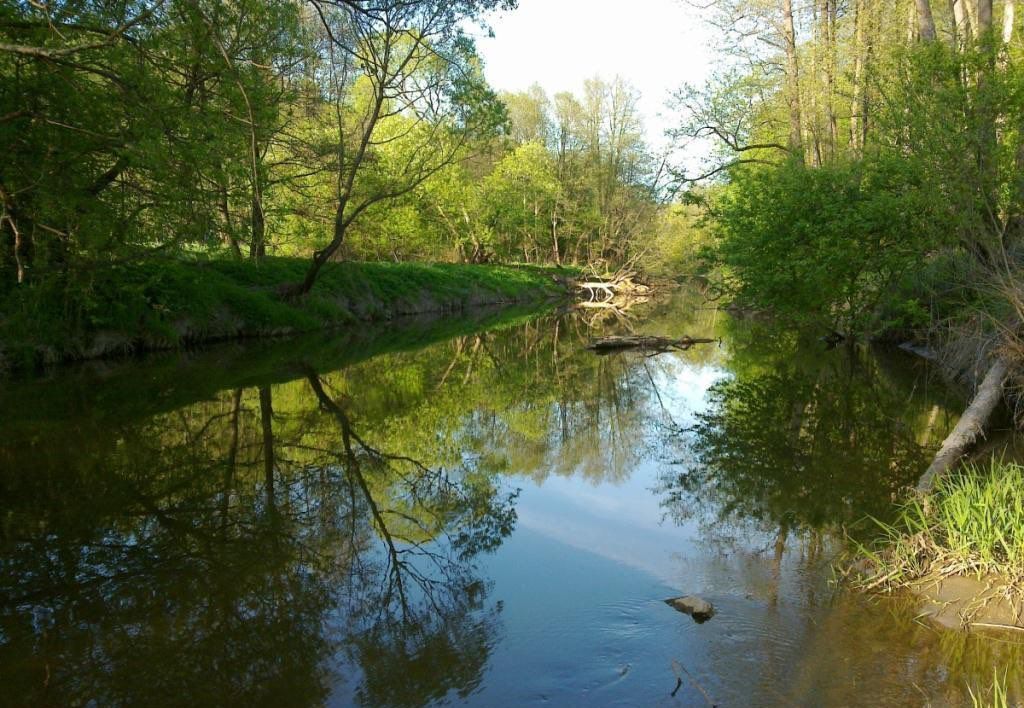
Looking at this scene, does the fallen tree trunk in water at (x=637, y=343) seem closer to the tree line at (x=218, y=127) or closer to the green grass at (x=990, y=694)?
the tree line at (x=218, y=127)

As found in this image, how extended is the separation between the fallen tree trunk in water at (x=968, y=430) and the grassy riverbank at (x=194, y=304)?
14.0 meters

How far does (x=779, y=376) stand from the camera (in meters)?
15.0

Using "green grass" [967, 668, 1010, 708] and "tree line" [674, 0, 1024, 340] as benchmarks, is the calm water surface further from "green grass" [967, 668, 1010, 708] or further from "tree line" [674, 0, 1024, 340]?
"tree line" [674, 0, 1024, 340]

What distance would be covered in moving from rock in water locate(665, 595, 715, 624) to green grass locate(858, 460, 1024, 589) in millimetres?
1193

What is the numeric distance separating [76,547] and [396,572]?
2.76 metres

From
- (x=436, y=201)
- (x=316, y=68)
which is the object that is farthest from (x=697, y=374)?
(x=436, y=201)

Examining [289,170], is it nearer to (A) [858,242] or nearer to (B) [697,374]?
(B) [697,374]

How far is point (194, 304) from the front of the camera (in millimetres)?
18891

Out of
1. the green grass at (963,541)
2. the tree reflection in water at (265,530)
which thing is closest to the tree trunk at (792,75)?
the tree reflection in water at (265,530)

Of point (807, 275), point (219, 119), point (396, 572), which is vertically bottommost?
point (396, 572)

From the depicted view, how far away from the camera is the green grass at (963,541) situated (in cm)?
468

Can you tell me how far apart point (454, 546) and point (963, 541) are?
3.82 meters

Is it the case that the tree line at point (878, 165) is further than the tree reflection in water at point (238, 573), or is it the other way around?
the tree line at point (878, 165)

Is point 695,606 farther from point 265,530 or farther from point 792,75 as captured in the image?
point 792,75
